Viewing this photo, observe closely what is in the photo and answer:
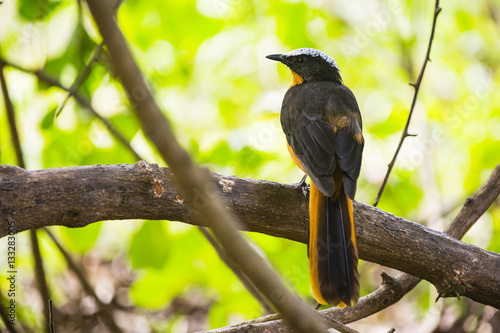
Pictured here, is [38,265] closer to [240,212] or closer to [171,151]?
[240,212]

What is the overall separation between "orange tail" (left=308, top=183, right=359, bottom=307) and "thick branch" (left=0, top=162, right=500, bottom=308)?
4.5 inches

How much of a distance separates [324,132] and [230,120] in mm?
1423

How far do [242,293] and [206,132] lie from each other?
1.45 meters

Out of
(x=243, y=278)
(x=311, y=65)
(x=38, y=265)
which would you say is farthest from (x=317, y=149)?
(x=38, y=265)

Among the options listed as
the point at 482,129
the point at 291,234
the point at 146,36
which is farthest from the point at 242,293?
the point at 482,129

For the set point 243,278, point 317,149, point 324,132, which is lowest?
point 243,278

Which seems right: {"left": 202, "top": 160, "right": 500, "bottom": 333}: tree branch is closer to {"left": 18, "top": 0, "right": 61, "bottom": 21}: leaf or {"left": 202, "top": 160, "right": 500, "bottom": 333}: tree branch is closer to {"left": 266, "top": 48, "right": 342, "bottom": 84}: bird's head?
{"left": 266, "top": 48, "right": 342, "bottom": 84}: bird's head

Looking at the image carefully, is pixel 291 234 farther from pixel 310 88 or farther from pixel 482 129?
pixel 482 129

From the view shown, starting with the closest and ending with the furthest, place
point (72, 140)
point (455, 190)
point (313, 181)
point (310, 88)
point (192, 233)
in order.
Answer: point (313, 181), point (72, 140), point (192, 233), point (310, 88), point (455, 190)

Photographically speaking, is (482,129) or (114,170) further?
(482,129)

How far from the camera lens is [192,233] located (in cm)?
307

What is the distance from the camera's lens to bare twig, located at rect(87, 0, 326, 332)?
72 centimetres

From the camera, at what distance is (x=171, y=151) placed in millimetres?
729

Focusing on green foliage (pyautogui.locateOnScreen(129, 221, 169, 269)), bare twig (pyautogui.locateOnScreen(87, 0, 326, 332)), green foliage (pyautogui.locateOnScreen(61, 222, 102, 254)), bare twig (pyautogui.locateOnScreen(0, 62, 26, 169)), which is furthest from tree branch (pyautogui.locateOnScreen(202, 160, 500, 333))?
bare twig (pyautogui.locateOnScreen(87, 0, 326, 332))
